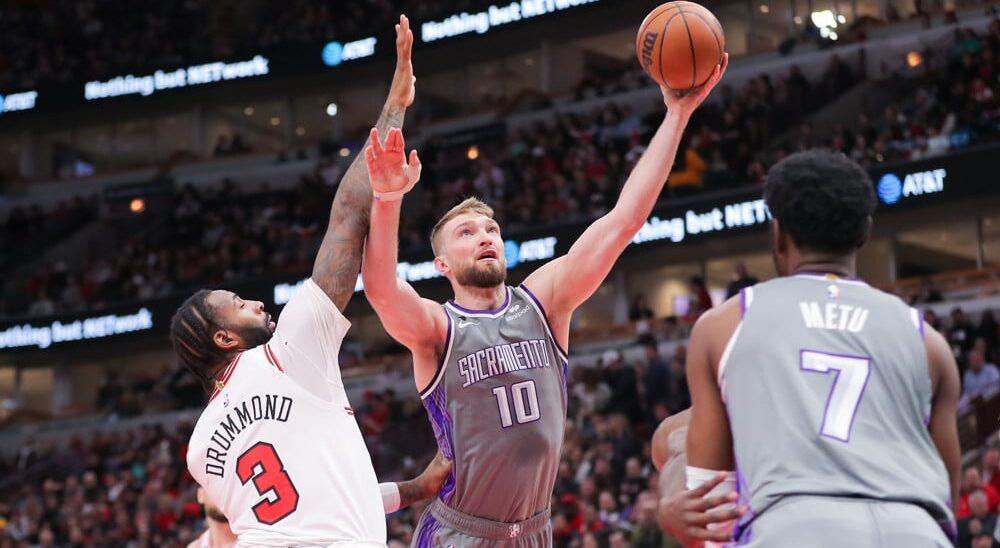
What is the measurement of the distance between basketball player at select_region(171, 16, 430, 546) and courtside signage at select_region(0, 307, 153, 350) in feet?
84.4

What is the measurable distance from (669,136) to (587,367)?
14661 millimetres

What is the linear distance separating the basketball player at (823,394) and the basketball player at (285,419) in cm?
175

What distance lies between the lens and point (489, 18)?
3139 centimetres

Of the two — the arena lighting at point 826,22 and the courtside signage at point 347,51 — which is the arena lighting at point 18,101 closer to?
the courtside signage at point 347,51

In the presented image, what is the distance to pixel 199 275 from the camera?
29797mm

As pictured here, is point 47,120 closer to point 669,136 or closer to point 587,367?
point 587,367

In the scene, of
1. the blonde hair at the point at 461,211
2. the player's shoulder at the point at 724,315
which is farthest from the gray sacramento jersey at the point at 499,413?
the player's shoulder at the point at 724,315

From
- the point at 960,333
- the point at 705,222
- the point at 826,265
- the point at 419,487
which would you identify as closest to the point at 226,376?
the point at 419,487

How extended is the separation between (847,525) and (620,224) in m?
2.70

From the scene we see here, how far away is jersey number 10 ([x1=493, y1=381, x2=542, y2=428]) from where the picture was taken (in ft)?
19.3

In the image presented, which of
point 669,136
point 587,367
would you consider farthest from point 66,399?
point 669,136

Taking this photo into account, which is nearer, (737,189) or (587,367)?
(587,367)

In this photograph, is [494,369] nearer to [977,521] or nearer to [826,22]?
[977,521]

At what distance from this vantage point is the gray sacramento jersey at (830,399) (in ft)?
10.7
